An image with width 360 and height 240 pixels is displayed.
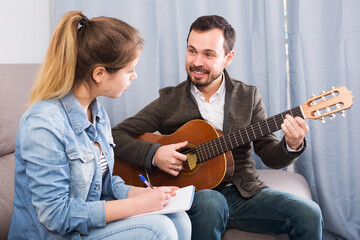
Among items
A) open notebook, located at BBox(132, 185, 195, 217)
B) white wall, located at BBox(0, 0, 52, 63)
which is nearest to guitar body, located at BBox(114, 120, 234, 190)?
open notebook, located at BBox(132, 185, 195, 217)

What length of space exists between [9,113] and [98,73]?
56 centimetres

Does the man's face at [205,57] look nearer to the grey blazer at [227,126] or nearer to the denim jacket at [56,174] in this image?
the grey blazer at [227,126]

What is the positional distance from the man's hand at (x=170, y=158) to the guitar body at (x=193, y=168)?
4cm

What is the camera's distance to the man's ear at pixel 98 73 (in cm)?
122

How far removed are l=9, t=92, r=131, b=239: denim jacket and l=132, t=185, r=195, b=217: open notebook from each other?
7.6 inches

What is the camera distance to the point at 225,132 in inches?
67.2

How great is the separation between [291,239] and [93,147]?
82 centimetres

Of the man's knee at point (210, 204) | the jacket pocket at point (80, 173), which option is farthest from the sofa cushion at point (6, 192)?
the man's knee at point (210, 204)

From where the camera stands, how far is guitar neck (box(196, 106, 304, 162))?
1518mm

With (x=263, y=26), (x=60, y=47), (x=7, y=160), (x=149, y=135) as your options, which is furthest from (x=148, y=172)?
(x=263, y=26)

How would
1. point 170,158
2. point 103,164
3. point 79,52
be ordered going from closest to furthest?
point 79,52
point 103,164
point 170,158

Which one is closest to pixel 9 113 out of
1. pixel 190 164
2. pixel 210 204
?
pixel 190 164

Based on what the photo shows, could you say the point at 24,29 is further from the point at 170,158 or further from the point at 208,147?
the point at 208,147

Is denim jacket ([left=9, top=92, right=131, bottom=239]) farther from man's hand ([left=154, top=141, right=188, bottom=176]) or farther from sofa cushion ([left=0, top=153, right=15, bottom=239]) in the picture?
man's hand ([left=154, top=141, right=188, bottom=176])
